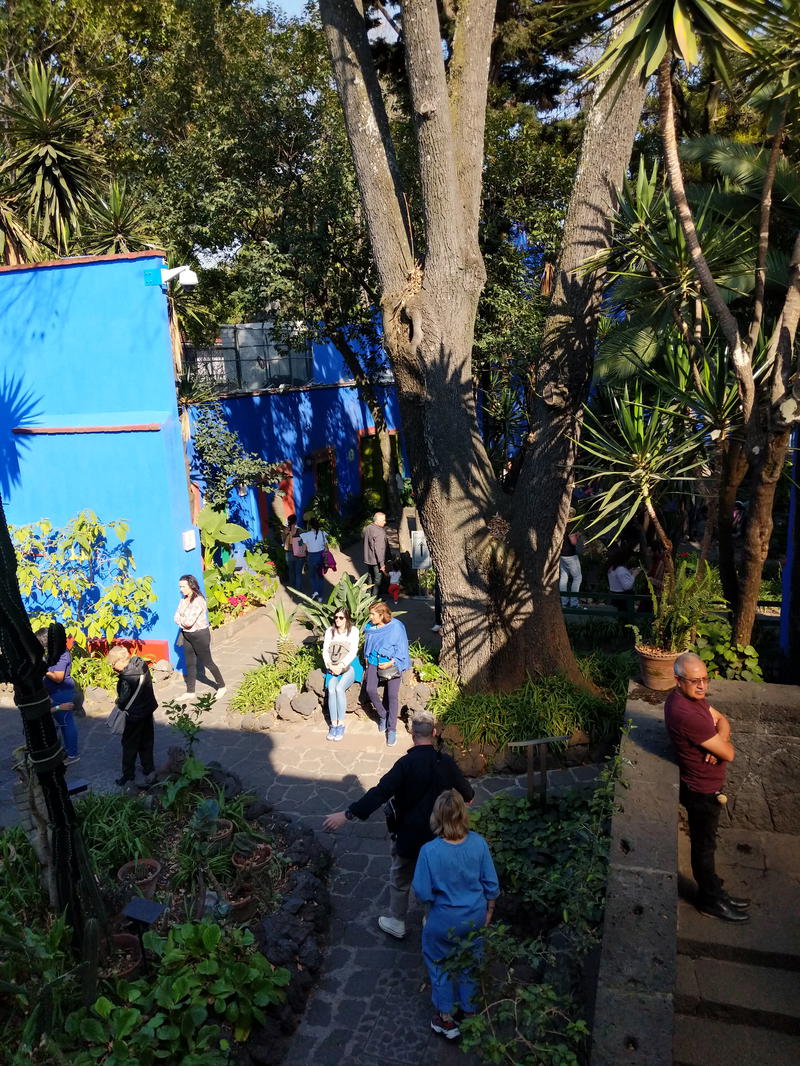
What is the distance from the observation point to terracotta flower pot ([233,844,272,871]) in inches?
220

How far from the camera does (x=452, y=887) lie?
420cm

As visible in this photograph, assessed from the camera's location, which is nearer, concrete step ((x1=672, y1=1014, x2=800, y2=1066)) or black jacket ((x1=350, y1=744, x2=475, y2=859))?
concrete step ((x1=672, y1=1014, x2=800, y2=1066))

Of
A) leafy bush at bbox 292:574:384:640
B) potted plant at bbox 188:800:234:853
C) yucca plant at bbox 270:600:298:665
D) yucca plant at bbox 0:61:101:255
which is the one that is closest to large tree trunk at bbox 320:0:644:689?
leafy bush at bbox 292:574:384:640

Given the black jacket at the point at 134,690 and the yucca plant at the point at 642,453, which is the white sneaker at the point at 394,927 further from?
the yucca plant at the point at 642,453

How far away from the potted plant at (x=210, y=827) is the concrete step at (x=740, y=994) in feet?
10.1

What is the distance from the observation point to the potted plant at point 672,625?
638 centimetres

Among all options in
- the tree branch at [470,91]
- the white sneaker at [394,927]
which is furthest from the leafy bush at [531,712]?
the tree branch at [470,91]

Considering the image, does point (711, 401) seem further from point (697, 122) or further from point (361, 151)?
point (697, 122)

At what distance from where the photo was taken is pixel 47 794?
450 cm

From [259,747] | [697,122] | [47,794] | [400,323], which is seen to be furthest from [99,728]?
[697,122]

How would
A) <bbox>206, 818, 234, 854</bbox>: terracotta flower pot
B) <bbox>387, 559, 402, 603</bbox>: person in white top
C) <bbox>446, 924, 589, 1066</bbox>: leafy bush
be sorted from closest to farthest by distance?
<bbox>446, 924, 589, 1066</bbox>: leafy bush, <bbox>206, 818, 234, 854</bbox>: terracotta flower pot, <bbox>387, 559, 402, 603</bbox>: person in white top

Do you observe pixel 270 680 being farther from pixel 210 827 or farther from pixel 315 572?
pixel 315 572

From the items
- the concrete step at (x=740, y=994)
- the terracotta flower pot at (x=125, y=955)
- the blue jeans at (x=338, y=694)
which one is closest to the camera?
the concrete step at (x=740, y=994)

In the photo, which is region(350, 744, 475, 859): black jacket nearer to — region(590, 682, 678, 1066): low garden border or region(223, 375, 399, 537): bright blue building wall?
region(590, 682, 678, 1066): low garden border
